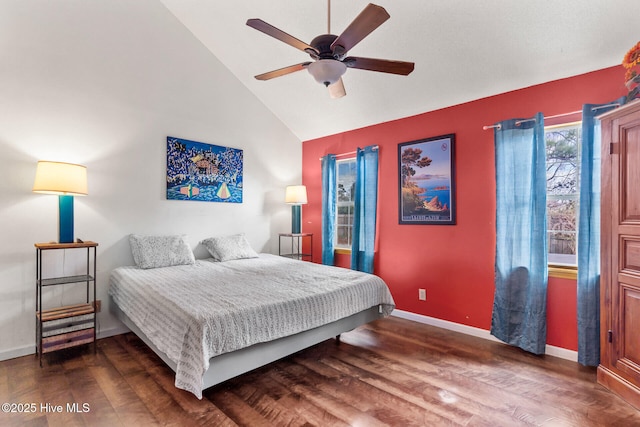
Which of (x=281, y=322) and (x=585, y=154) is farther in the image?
(x=585, y=154)

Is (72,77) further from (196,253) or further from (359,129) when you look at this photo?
(359,129)

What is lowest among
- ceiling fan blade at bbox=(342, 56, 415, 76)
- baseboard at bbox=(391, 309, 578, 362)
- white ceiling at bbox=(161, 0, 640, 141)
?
baseboard at bbox=(391, 309, 578, 362)

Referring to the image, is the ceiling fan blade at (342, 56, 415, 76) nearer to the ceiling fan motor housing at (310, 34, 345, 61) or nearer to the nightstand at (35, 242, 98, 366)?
the ceiling fan motor housing at (310, 34, 345, 61)

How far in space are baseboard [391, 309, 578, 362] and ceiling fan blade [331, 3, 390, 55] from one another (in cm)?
284

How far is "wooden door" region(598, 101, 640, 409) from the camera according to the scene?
6.62 ft

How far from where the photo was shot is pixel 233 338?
6.19 feet

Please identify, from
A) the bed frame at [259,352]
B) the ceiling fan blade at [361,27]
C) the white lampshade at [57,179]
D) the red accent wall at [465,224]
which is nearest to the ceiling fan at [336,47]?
the ceiling fan blade at [361,27]

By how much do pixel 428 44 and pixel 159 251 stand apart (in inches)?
129

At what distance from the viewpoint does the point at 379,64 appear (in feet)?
6.82

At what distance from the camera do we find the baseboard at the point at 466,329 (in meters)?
2.65

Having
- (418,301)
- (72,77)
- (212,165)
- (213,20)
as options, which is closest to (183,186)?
(212,165)

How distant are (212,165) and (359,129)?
195 centimetres

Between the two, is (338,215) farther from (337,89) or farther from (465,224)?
(337,89)

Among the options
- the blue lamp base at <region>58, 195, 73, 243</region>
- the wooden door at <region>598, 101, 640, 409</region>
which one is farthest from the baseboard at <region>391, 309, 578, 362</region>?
the blue lamp base at <region>58, 195, 73, 243</region>
